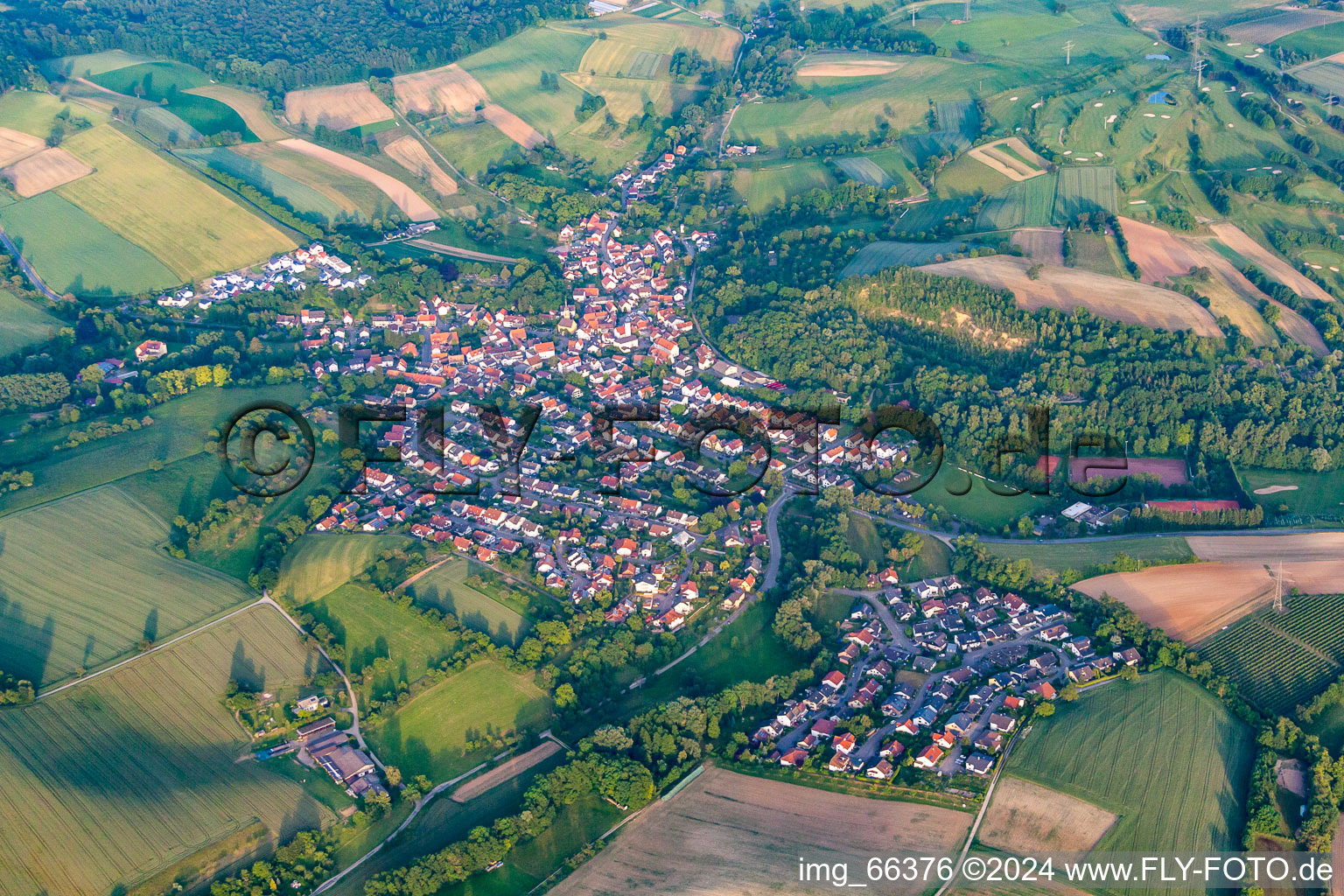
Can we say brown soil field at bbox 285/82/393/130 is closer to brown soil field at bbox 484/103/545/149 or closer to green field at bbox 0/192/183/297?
brown soil field at bbox 484/103/545/149

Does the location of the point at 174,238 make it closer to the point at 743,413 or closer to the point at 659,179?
the point at 659,179

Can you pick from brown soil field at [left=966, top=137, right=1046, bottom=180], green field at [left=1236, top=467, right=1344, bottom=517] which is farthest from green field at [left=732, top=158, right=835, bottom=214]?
green field at [left=1236, top=467, right=1344, bottom=517]

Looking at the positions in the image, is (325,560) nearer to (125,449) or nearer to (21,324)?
(125,449)

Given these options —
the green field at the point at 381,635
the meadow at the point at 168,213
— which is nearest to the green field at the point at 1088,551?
the green field at the point at 381,635

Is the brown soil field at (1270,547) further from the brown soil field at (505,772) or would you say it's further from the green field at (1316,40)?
the green field at (1316,40)

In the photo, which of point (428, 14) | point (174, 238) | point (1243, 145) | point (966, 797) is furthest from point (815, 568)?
point (428, 14)

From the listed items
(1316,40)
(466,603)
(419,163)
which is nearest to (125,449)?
(466,603)

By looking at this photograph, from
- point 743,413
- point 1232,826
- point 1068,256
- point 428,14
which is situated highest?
point 428,14
